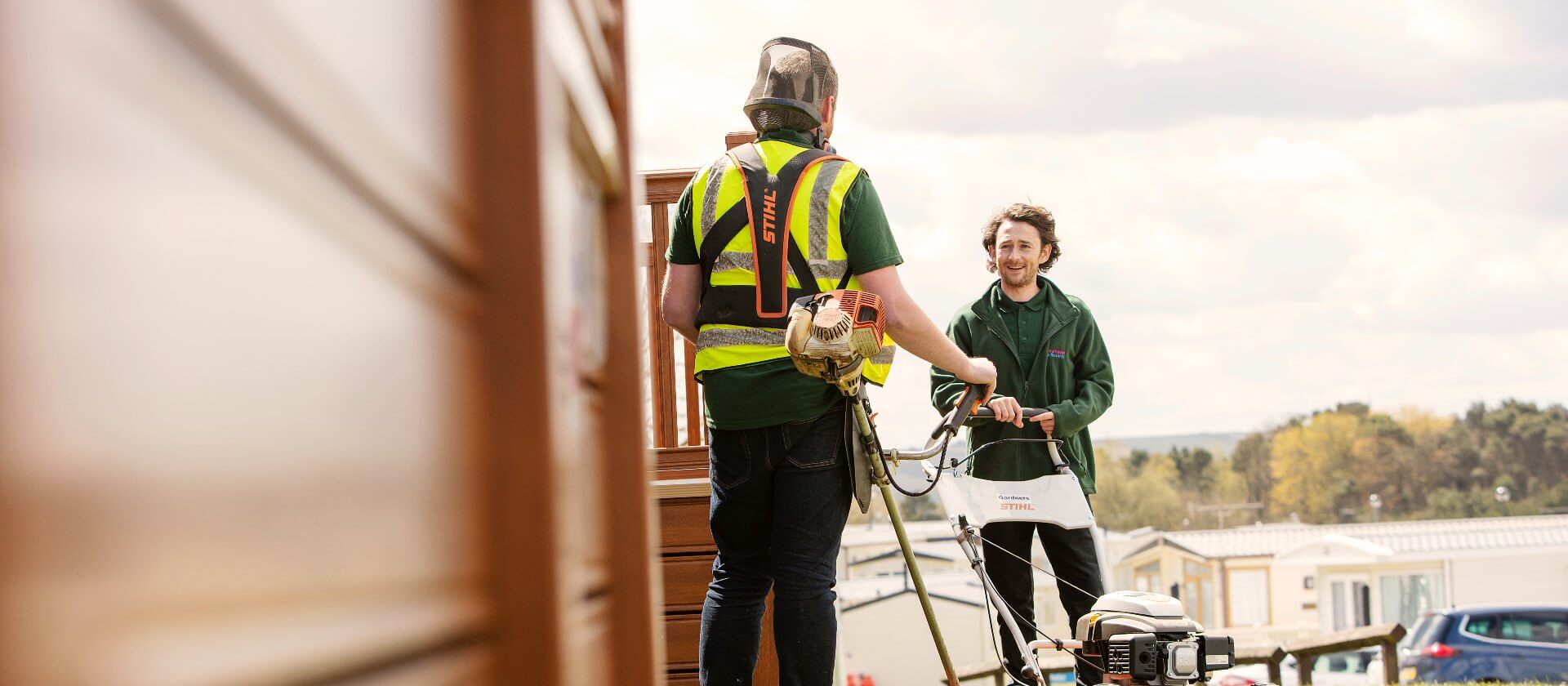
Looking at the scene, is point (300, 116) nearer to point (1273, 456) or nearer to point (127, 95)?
point (127, 95)

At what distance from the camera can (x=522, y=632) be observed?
2.35ft

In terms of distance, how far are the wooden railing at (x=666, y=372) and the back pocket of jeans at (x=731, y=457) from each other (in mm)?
1517

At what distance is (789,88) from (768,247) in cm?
39

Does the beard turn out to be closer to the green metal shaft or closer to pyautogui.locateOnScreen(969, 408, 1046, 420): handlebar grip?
pyautogui.locateOnScreen(969, 408, 1046, 420): handlebar grip

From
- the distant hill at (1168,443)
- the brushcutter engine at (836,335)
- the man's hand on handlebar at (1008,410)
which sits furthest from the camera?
the distant hill at (1168,443)

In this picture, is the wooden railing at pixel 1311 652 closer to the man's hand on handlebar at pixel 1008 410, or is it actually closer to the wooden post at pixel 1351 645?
the wooden post at pixel 1351 645

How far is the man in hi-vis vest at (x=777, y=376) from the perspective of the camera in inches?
102

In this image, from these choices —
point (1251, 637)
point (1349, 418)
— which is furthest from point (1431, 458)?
point (1251, 637)

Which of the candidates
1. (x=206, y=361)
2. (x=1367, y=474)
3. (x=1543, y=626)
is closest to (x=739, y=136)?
(x=206, y=361)

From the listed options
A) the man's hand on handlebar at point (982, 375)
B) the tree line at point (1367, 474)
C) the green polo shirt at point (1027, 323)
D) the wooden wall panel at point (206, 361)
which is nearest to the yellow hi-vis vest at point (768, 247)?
the man's hand on handlebar at point (982, 375)

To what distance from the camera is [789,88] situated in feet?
9.18

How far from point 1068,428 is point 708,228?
1.61m

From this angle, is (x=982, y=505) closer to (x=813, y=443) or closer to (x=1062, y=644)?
(x=1062, y=644)

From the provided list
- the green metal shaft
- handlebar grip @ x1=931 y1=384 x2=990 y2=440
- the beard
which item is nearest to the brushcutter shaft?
the green metal shaft
